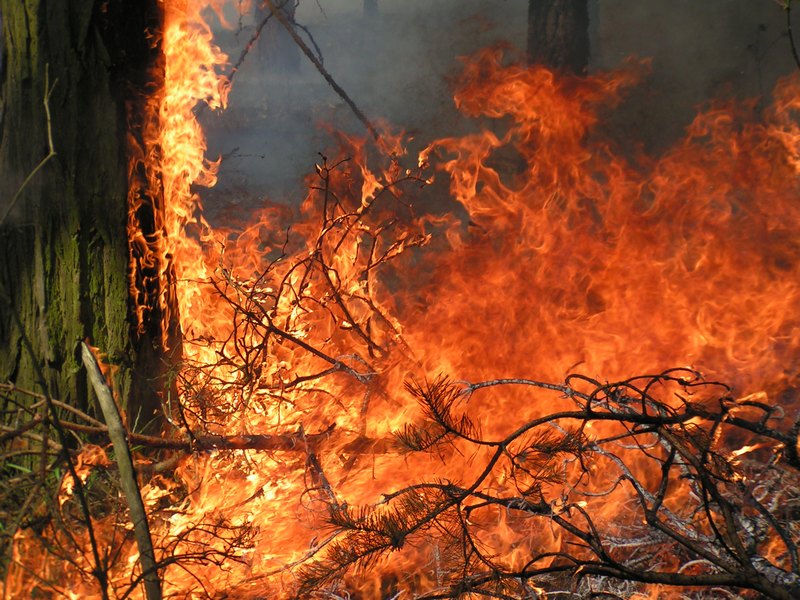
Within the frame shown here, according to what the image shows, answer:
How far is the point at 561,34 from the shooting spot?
8070 mm

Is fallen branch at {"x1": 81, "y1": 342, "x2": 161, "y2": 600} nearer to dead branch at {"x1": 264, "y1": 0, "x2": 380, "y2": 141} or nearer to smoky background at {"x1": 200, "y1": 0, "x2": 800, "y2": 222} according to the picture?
dead branch at {"x1": 264, "y1": 0, "x2": 380, "y2": 141}

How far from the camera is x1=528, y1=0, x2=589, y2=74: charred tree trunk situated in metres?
8.08

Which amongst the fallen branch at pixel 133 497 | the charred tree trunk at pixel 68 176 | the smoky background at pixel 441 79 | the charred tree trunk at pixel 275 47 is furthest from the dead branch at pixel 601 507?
the charred tree trunk at pixel 275 47

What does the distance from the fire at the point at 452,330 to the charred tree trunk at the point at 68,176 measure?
23 centimetres

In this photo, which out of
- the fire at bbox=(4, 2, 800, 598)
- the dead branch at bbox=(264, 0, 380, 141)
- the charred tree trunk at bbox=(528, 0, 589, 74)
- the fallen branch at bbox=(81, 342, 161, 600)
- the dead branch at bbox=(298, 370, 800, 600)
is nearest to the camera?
the dead branch at bbox=(298, 370, 800, 600)

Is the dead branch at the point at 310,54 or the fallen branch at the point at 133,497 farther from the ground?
the dead branch at the point at 310,54

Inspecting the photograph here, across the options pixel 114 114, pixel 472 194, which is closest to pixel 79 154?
pixel 114 114

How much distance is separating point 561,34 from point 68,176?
6448 millimetres

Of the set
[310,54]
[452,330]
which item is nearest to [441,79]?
[310,54]

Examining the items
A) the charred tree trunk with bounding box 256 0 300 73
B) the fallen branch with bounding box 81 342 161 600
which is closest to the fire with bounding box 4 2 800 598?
the fallen branch with bounding box 81 342 161 600

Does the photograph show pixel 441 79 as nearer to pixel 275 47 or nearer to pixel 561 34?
pixel 275 47

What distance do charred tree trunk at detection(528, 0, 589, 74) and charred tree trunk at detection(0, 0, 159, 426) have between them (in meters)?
5.85

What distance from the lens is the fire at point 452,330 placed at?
3.03 m

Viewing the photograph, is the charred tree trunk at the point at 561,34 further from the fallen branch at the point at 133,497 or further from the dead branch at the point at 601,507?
the fallen branch at the point at 133,497
